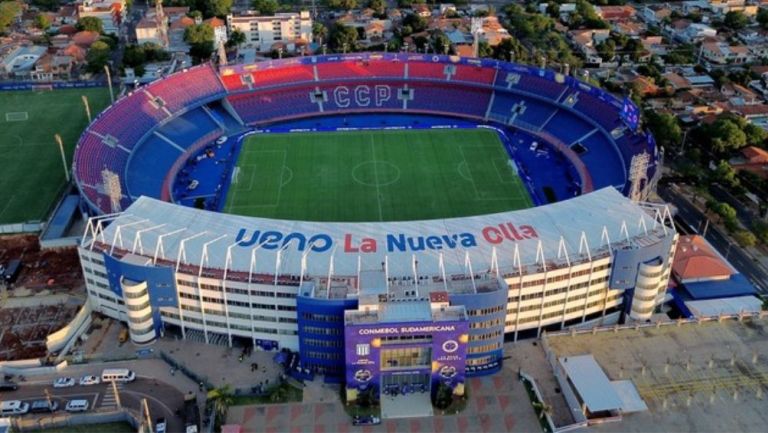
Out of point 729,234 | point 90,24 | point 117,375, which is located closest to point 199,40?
point 90,24

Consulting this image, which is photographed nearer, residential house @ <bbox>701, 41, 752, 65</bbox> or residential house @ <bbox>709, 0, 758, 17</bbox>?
residential house @ <bbox>701, 41, 752, 65</bbox>

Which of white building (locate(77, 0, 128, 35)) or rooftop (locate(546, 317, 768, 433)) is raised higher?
white building (locate(77, 0, 128, 35))

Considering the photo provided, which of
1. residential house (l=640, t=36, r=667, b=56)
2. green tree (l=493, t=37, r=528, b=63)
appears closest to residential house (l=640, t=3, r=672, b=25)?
residential house (l=640, t=36, r=667, b=56)

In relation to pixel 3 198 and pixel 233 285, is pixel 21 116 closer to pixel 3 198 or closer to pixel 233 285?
pixel 3 198

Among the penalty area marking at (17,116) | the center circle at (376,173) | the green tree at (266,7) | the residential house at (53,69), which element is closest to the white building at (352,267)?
the center circle at (376,173)

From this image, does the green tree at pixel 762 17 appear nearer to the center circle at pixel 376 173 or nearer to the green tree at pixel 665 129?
the green tree at pixel 665 129

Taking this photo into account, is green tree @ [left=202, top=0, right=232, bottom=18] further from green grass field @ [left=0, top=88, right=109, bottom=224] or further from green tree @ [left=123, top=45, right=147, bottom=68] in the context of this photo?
green grass field @ [left=0, top=88, right=109, bottom=224]

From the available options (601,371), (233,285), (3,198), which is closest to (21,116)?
(3,198)
